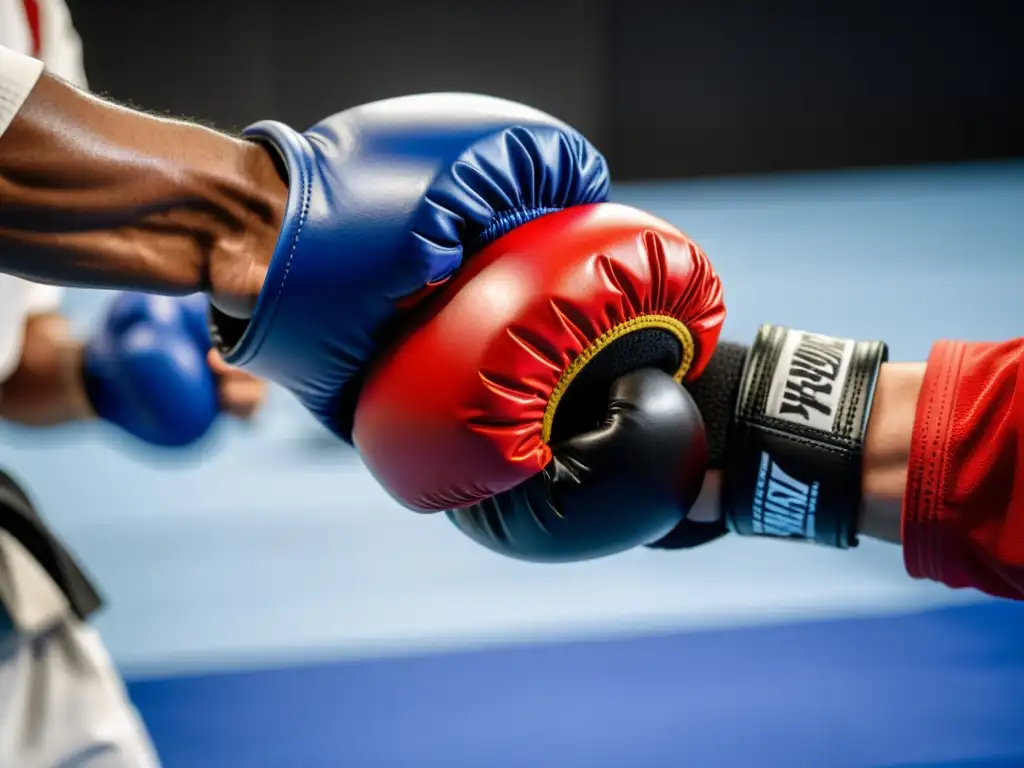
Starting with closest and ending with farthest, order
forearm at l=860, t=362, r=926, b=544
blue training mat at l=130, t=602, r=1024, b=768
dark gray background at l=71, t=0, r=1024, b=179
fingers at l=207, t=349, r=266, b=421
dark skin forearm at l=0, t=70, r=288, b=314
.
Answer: dark skin forearm at l=0, t=70, r=288, b=314 → forearm at l=860, t=362, r=926, b=544 → blue training mat at l=130, t=602, r=1024, b=768 → fingers at l=207, t=349, r=266, b=421 → dark gray background at l=71, t=0, r=1024, b=179

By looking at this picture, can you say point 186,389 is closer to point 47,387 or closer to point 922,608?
point 47,387

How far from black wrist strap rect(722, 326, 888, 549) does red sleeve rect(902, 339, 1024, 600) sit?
55mm

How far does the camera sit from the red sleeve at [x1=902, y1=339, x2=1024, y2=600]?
0.87 m

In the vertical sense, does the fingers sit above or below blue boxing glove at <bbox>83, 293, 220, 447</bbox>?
below

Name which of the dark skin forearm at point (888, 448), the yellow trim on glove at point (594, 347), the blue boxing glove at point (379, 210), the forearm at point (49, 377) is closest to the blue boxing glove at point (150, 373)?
the forearm at point (49, 377)

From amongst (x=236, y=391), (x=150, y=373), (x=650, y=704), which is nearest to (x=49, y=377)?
(x=150, y=373)

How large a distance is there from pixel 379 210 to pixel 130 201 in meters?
0.18

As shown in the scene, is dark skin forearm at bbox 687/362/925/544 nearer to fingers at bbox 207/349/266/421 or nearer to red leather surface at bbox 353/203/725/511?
red leather surface at bbox 353/203/725/511

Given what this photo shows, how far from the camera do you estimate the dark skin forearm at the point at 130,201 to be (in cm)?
71

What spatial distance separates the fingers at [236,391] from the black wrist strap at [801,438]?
942 mm

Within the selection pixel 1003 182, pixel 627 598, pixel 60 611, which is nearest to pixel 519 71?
pixel 1003 182

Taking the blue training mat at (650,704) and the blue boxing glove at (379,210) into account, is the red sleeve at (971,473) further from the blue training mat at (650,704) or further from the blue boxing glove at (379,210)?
the blue training mat at (650,704)

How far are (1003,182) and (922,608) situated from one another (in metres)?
3.90

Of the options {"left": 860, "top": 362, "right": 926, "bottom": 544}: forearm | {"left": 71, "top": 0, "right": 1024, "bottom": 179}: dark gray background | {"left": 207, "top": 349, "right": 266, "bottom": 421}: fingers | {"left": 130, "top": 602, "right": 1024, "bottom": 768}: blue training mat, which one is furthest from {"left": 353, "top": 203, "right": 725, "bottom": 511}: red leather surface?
{"left": 71, "top": 0, "right": 1024, "bottom": 179}: dark gray background
